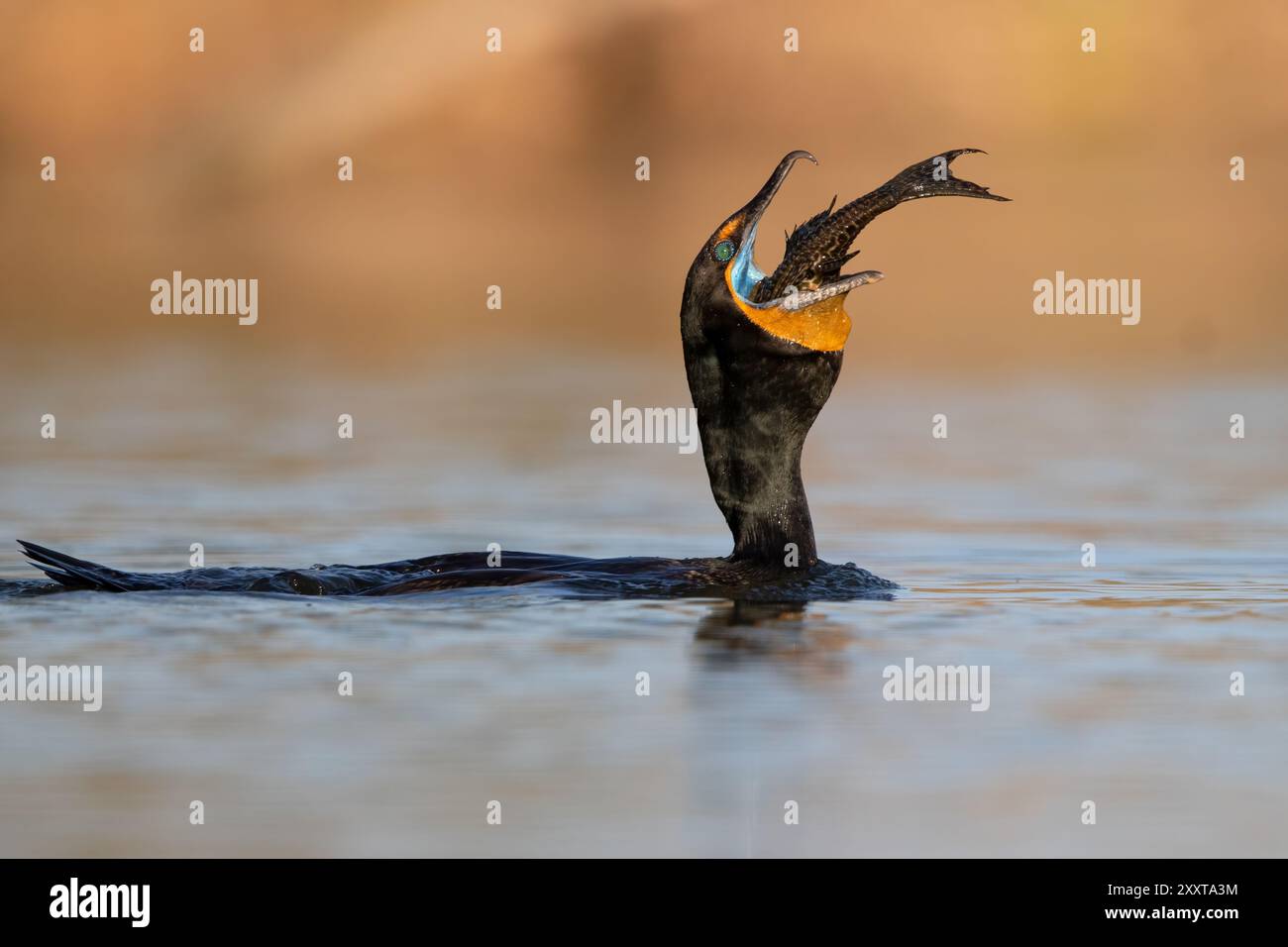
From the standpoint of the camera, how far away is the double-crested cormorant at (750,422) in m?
11.4

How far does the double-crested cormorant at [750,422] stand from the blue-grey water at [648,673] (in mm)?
272

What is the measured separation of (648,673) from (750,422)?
7.36 ft

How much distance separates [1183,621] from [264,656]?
4.53m

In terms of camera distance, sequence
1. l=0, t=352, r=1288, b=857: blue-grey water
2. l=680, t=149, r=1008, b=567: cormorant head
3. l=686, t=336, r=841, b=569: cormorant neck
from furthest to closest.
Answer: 1. l=686, t=336, r=841, b=569: cormorant neck
2. l=680, t=149, r=1008, b=567: cormorant head
3. l=0, t=352, r=1288, b=857: blue-grey water

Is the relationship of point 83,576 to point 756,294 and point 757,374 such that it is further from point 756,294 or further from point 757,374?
point 756,294

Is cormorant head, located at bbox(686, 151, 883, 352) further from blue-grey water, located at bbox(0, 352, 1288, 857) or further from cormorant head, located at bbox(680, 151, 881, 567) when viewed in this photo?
blue-grey water, located at bbox(0, 352, 1288, 857)

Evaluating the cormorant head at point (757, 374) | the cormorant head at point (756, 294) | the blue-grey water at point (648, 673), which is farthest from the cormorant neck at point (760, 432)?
the blue-grey water at point (648, 673)

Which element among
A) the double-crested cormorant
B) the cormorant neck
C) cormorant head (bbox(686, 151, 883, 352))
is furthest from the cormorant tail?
cormorant head (bbox(686, 151, 883, 352))

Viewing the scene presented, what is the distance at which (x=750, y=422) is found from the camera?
11688mm

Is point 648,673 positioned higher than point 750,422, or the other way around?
point 750,422

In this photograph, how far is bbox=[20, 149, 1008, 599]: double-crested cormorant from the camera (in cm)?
1138

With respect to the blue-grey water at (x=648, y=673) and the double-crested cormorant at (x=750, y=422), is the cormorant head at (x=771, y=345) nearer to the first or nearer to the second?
the double-crested cormorant at (x=750, y=422)

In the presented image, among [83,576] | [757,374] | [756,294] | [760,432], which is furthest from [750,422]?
[83,576]

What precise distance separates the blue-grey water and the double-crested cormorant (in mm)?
272
